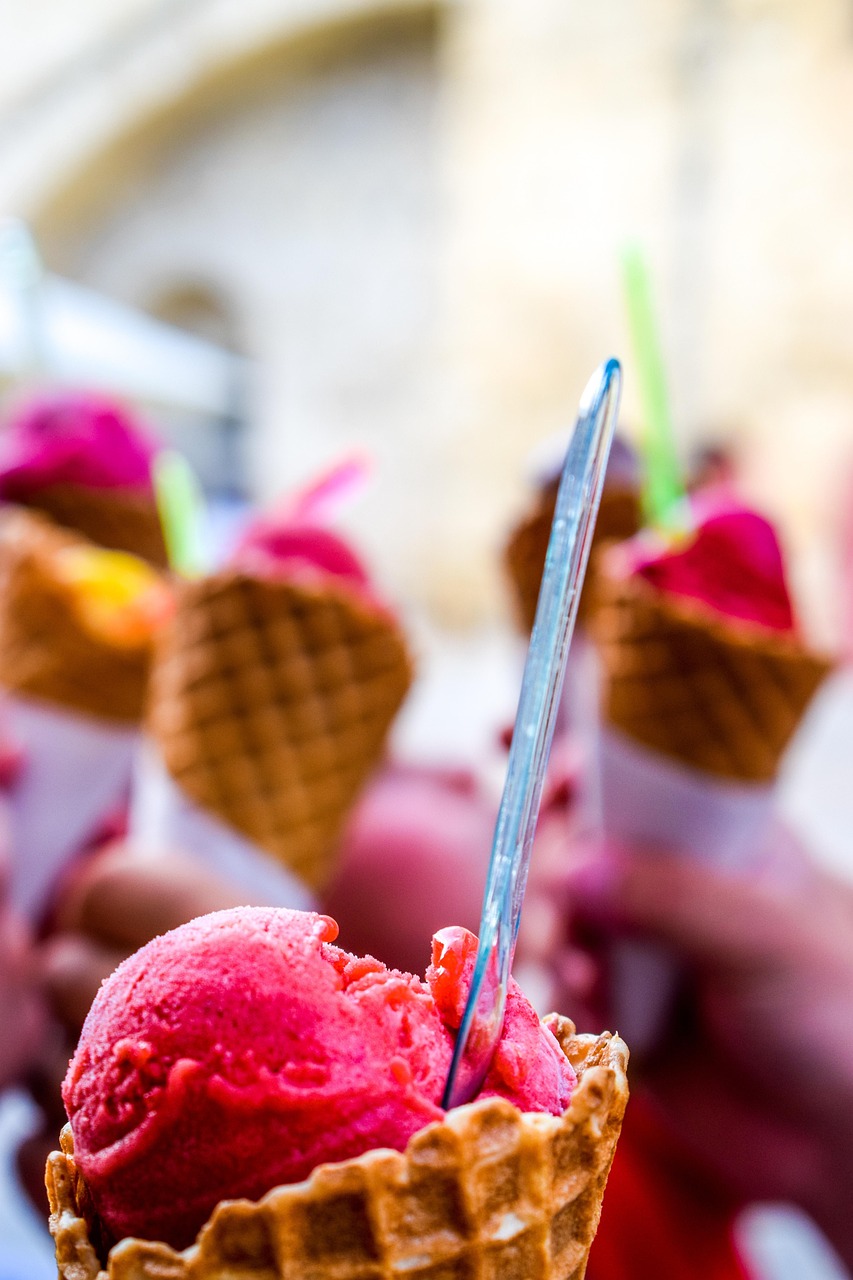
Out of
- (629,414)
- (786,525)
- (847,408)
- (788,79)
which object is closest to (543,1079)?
(786,525)

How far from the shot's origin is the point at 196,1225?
0.29 m

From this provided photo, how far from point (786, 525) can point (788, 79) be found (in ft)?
4.32

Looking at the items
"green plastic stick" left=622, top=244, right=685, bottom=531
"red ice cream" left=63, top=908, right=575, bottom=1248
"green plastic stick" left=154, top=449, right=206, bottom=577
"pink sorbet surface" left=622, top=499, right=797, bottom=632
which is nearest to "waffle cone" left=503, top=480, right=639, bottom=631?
"green plastic stick" left=622, top=244, right=685, bottom=531

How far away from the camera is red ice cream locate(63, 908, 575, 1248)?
0.96 feet

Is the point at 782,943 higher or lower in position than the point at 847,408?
lower

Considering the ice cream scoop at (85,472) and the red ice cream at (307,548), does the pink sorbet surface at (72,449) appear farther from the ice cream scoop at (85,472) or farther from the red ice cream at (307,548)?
the red ice cream at (307,548)

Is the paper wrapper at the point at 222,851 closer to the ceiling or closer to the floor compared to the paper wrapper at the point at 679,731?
closer to the floor

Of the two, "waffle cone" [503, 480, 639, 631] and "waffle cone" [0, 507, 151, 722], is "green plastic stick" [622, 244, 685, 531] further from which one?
"waffle cone" [0, 507, 151, 722]

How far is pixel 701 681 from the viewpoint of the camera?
2.67 ft

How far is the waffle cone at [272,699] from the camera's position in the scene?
2.70 ft

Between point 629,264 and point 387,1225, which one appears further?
point 629,264

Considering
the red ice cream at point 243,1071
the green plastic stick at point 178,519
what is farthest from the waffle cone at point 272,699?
the red ice cream at point 243,1071

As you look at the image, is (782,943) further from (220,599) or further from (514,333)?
(514,333)

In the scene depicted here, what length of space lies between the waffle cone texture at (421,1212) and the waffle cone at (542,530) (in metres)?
0.73
